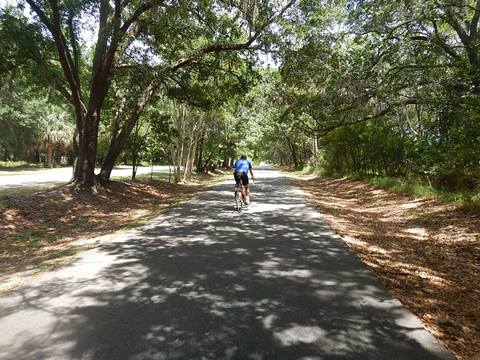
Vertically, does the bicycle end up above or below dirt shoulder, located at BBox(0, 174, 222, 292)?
above

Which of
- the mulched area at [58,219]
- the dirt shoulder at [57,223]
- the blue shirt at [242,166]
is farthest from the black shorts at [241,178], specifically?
the dirt shoulder at [57,223]

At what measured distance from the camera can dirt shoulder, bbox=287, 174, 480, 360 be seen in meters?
4.26

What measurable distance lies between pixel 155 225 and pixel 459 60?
10.7 metres

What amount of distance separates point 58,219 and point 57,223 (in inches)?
15.3

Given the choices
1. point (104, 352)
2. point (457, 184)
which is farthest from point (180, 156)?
point (104, 352)

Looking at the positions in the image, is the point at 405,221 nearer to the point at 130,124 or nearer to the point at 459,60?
the point at 459,60

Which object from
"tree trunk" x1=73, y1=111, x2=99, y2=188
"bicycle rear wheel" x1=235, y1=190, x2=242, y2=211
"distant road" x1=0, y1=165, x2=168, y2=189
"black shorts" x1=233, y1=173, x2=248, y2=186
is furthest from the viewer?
"distant road" x1=0, y1=165, x2=168, y2=189

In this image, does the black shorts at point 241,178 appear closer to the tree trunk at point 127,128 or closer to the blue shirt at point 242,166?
the blue shirt at point 242,166

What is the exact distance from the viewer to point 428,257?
23.5ft

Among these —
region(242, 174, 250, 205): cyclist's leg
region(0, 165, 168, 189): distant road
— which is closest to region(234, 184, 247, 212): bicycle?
region(242, 174, 250, 205): cyclist's leg

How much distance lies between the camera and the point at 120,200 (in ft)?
49.2

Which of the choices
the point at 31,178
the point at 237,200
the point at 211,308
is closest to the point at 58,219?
the point at 237,200

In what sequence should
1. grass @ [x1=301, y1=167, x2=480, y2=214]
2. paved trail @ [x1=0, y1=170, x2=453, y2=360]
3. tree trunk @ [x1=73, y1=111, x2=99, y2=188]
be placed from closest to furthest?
paved trail @ [x1=0, y1=170, x2=453, y2=360] < grass @ [x1=301, y1=167, x2=480, y2=214] < tree trunk @ [x1=73, y1=111, x2=99, y2=188]

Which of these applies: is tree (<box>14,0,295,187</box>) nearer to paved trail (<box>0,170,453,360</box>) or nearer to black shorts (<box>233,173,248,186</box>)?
black shorts (<box>233,173,248,186</box>)
